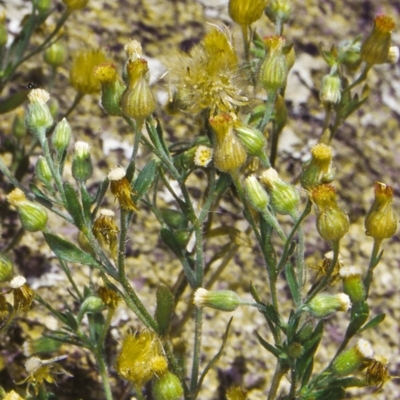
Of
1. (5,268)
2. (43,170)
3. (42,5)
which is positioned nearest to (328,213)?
(43,170)

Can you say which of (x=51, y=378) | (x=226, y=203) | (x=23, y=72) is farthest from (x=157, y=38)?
(x=51, y=378)

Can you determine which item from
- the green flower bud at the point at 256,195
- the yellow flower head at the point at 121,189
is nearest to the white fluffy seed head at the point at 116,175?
the yellow flower head at the point at 121,189

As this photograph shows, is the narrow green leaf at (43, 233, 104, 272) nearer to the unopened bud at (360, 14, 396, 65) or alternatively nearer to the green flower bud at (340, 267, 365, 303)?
the green flower bud at (340, 267, 365, 303)

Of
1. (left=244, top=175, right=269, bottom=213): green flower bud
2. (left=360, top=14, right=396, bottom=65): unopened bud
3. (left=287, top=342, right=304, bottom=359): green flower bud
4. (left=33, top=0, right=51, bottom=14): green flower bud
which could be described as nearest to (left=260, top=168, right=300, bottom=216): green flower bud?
(left=244, top=175, right=269, bottom=213): green flower bud

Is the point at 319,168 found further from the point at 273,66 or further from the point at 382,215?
the point at 273,66

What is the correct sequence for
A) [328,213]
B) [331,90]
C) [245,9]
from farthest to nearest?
[331,90] → [245,9] → [328,213]

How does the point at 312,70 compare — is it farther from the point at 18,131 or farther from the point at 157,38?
the point at 18,131
